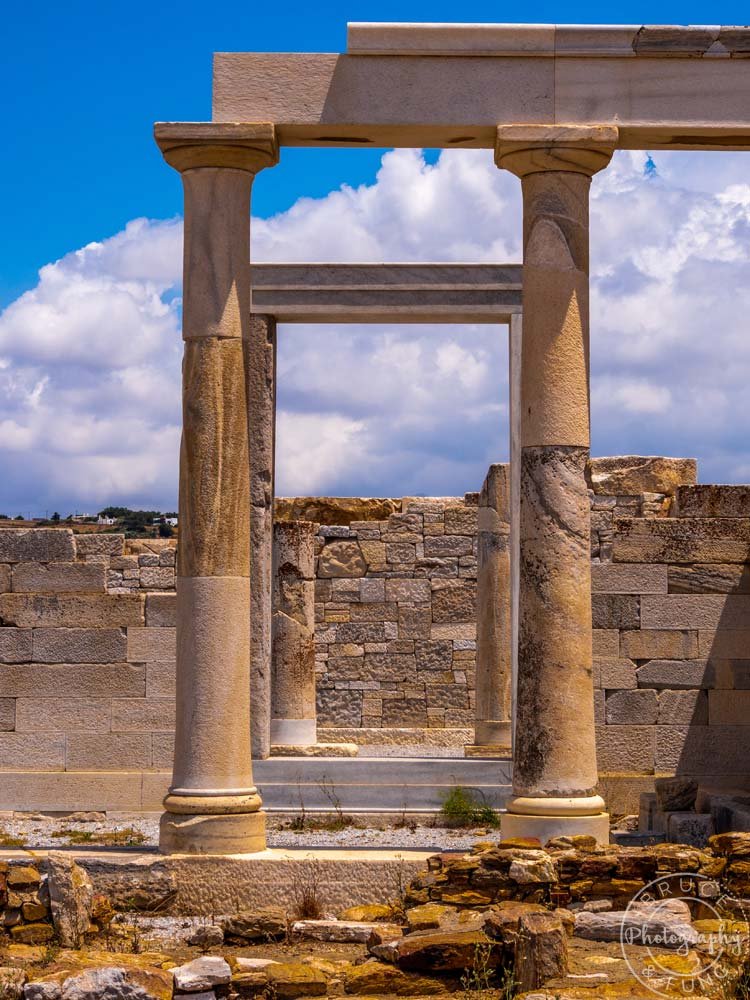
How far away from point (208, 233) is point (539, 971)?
19.3 feet

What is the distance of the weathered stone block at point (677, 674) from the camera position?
51.7 feet

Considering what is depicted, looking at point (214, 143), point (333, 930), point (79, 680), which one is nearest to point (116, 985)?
point (333, 930)

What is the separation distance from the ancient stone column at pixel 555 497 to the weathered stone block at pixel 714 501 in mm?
4898

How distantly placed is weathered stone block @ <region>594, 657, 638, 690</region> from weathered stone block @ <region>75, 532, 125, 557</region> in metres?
6.30

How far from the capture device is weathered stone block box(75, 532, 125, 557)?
18453 mm

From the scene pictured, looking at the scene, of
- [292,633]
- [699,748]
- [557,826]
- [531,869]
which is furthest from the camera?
[292,633]

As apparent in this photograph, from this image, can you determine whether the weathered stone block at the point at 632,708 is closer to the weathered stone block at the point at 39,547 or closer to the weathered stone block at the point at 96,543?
the weathered stone block at the point at 39,547

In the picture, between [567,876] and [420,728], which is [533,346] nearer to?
[567,876]

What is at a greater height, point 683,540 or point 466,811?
point 683,540

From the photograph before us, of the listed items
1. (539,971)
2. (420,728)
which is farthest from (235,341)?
(420,728)

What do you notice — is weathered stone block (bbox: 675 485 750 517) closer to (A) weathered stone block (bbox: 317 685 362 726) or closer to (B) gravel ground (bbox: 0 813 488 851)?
(B) gravel ground (bbox: 0 813 488 851)

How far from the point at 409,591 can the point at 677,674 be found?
9.83 m

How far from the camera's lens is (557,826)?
10.9 metres

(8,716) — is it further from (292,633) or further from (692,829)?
(692,829)
